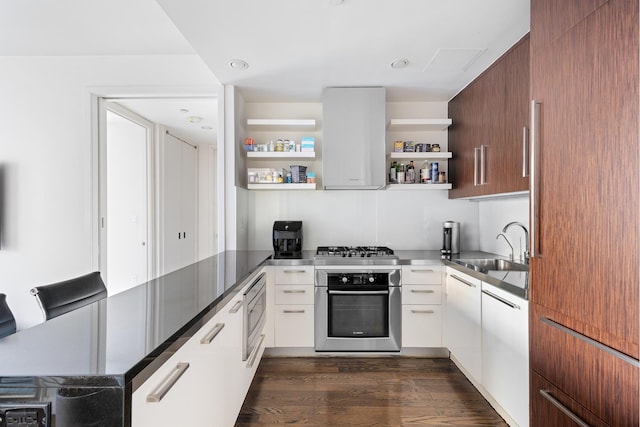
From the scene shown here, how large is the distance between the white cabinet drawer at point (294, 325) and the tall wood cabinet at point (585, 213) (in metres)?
1.60

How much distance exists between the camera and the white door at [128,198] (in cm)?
392

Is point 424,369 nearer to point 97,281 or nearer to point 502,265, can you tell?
point 502,265

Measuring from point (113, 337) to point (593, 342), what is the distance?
152 centimetres

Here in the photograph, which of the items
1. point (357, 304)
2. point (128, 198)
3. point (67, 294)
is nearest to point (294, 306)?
point (357, 304)

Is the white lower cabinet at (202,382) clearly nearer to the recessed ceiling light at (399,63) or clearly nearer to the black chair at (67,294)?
the black chair at (67,294)

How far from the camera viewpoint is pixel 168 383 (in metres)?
0.90

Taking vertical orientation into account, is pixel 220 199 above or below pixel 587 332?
above

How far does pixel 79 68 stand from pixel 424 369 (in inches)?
146

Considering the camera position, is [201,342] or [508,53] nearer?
[201,342]

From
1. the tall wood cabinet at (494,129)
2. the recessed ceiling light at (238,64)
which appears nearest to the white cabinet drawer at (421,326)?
the tall wood cabinet at (494,129)

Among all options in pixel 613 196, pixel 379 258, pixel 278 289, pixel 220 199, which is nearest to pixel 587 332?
pixel 613 196

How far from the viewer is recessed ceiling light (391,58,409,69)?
233 cm

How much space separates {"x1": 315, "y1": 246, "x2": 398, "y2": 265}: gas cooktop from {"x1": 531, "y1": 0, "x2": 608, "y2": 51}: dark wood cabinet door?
169 cm

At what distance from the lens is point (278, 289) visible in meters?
2.68
